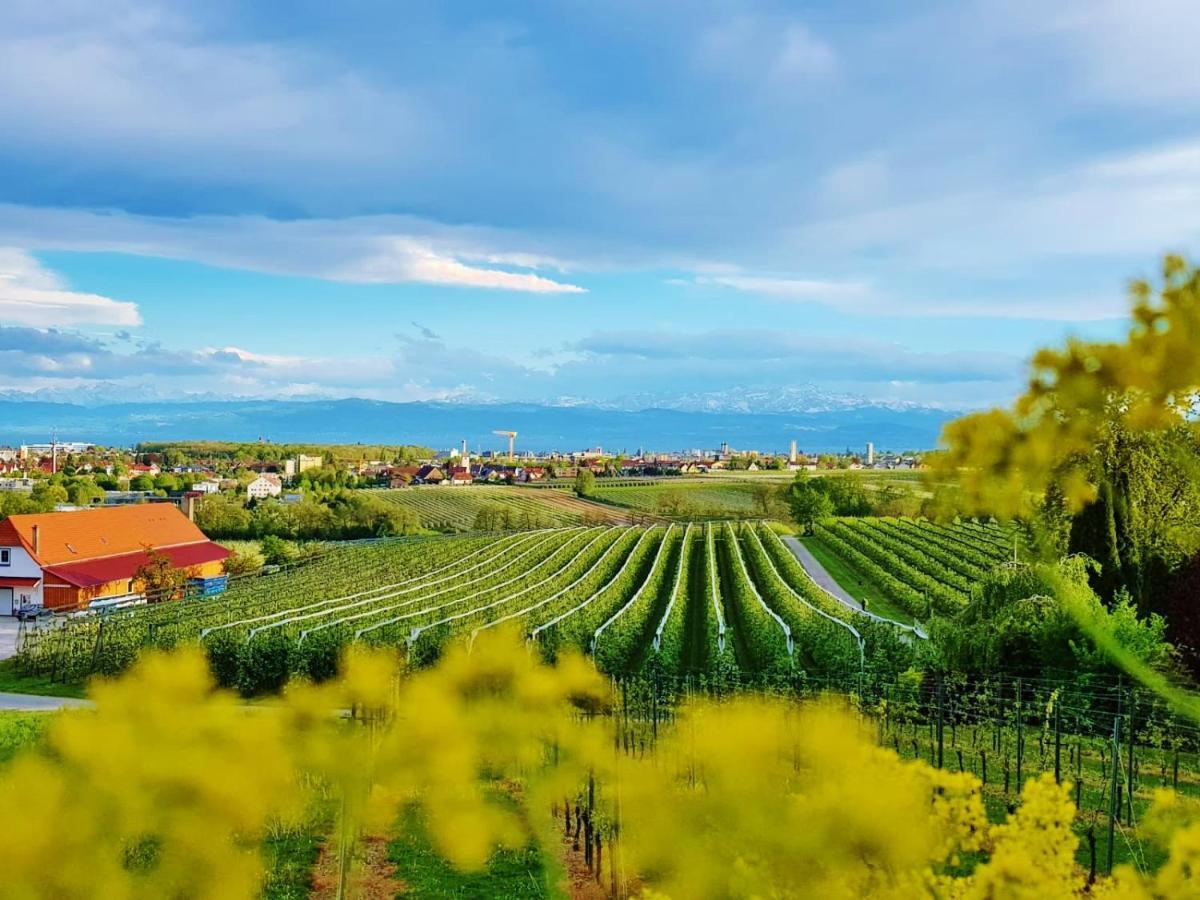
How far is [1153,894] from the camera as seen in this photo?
1997mm

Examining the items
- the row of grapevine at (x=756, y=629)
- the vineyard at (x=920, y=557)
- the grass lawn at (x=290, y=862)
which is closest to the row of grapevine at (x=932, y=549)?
the vineyard at (x=920, y=557)

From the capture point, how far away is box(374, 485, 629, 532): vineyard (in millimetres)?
65562

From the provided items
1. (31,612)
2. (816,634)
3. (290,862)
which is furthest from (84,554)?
(290,862)

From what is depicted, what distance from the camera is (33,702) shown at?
70.1 ft

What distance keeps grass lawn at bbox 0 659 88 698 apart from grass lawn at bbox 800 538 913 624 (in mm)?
22111

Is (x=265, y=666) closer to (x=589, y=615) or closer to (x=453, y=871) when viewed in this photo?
(x=589, y=615)

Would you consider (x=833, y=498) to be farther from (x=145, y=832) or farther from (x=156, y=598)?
(x=145, y=832)

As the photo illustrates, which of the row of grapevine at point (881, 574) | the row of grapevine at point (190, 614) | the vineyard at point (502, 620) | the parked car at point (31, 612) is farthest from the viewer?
the parked car at point (31, 612)

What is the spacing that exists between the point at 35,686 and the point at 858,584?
27.1 meters

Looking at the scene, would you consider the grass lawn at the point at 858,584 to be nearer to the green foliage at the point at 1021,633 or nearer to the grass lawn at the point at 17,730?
the green foliage at the point at 1021,633

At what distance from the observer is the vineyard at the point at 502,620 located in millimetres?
21703

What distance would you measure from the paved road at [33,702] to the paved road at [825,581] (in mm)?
18660

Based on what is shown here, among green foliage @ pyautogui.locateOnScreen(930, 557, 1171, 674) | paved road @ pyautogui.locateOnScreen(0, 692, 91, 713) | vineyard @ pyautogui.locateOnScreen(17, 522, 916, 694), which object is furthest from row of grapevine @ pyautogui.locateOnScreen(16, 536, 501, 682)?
green foliage @ pyautogui.locateOnScreen(930, 557, 1171, 674)

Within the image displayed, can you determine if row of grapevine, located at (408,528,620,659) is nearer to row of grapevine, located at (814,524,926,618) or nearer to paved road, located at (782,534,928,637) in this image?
paved road, located at (782,534,928,637)
